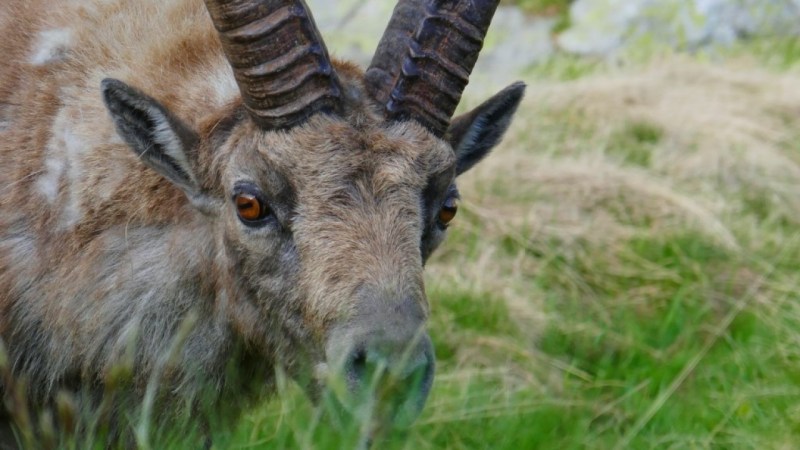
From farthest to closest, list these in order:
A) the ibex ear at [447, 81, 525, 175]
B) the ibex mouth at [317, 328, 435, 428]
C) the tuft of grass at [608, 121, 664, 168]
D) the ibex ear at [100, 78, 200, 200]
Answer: the tuft of grass at [608, 121, 664, 168] → the ibex ear at [447, 81, 525, 175] → the ibex ear at [100, 78, 200, 200] → the ibex mouth at [317, 328, 435, 428]

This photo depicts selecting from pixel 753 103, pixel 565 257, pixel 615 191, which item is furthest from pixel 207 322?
pixel 753 103

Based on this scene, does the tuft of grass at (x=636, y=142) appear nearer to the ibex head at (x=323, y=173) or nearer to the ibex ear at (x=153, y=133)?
the ibex head at (x=323, y=173)

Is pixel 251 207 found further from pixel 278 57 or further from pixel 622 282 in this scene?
pixel 622 282

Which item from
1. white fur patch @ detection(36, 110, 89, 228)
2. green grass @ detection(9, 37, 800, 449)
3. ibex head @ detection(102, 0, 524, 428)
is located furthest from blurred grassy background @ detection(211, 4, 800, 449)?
white fur patch @ detection(36, 110, 89, 228)

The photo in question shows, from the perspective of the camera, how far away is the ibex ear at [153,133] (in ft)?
18.4

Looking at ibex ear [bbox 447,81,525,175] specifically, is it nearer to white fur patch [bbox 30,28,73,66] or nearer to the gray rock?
white fur patch [bbox 30,28,73,66]

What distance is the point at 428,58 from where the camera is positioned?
5.71 meters

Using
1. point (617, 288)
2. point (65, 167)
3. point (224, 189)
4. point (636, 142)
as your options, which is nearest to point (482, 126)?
point (224, 189)

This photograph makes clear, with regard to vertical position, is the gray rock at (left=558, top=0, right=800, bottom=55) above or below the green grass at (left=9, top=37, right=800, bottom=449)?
above

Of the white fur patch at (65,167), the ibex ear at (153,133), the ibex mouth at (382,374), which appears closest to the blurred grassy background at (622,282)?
the ibex mouth at (382,374)

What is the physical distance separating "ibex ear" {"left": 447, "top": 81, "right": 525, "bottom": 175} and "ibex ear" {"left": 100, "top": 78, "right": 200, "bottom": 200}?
4.14ft

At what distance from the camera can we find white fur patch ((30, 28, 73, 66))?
6344 millimetres

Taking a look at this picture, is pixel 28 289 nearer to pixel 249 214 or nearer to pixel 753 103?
pixel 249 214

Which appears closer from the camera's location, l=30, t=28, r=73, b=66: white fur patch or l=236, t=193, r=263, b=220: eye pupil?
l=236, t=193, r=263, b=220: eye pupil
